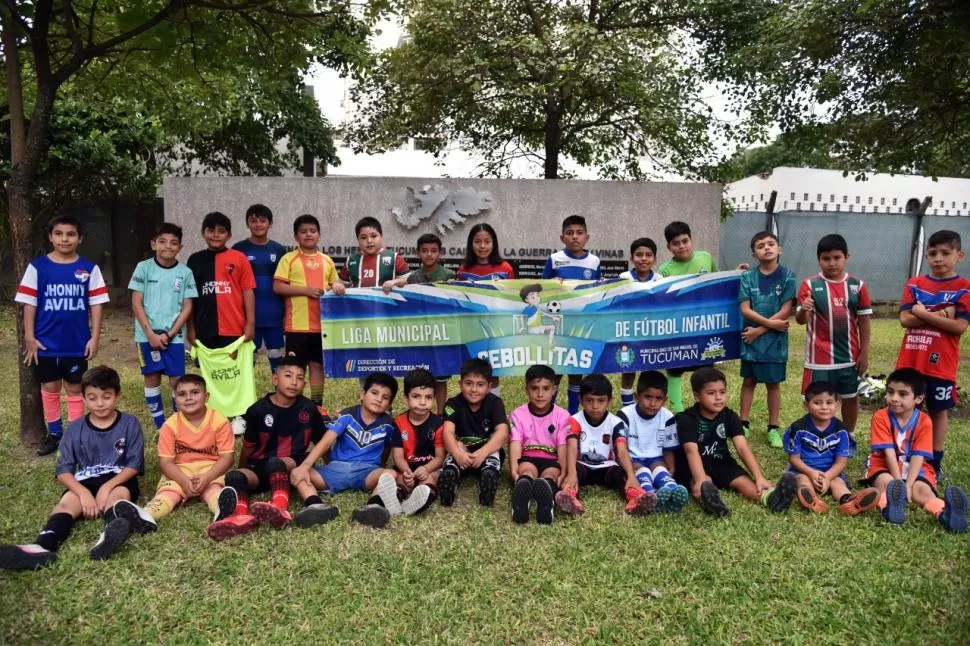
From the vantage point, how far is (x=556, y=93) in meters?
8.62

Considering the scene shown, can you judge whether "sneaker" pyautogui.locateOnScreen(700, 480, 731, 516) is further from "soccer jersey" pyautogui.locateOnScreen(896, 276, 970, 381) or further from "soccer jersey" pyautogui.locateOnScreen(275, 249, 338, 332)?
"soccer jersey" pyautogui.locateOnScreen(275, 249, 338, 332)

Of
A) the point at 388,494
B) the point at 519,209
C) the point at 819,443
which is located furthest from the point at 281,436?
the point at 519,209

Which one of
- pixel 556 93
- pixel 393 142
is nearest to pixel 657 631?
pixel 556 93

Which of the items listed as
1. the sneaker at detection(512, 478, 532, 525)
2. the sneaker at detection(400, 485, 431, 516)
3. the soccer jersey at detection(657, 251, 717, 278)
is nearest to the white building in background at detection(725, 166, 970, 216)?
the soccer jersey at detection(657, 251, 717, 278)

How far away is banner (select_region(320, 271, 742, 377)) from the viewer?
5.04m

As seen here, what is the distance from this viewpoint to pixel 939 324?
4.40 meters

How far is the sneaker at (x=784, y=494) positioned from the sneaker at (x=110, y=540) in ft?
10.9

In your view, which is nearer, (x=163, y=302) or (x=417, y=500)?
(x=417, y=500)

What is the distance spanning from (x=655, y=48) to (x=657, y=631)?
7983 mm

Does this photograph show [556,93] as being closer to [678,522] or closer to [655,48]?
[655,48]

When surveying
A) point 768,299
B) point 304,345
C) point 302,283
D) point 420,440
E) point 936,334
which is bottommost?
point 420,440

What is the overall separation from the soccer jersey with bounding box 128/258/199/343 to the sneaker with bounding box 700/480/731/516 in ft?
12.0

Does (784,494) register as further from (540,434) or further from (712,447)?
(540,434)

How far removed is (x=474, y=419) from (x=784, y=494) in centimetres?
182
